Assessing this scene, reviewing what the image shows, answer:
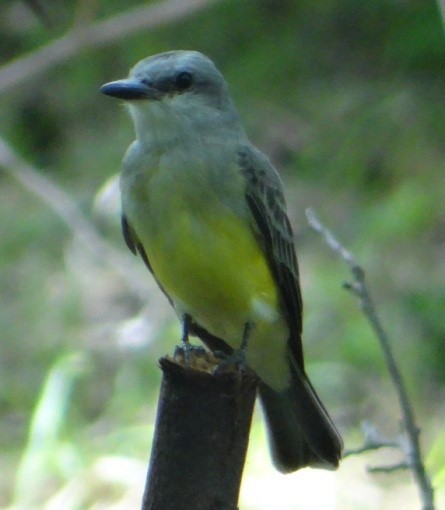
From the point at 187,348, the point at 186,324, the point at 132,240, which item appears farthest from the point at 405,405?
the point at 132,240

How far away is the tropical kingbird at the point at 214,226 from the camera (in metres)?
3.88

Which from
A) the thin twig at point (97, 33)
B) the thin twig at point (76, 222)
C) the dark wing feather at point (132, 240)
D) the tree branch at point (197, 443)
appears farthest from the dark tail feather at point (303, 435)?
the thin twig at point (76, 222)

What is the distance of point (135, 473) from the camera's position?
215 inches

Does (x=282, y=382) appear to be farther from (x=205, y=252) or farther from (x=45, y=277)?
(x=45, y=277)

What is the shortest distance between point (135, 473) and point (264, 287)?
1.70 m

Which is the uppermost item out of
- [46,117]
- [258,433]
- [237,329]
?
[46,117]

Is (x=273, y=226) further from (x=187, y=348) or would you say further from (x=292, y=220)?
(x=292, y=220)

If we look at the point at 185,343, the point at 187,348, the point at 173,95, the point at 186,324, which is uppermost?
the point at 173,95

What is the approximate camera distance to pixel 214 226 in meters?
3.88

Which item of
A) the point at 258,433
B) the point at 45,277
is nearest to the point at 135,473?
the point at 258,433

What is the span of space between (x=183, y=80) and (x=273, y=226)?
523 millimetres

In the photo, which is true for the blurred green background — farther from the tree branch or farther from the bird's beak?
the tree branch

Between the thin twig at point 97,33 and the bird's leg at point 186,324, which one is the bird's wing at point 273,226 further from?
the thin twig at point 97,33

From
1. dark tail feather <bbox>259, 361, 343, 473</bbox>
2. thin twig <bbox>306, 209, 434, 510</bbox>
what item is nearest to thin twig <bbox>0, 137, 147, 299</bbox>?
dark tail feather <bbox>259, 361, 343, 473</bbox>
